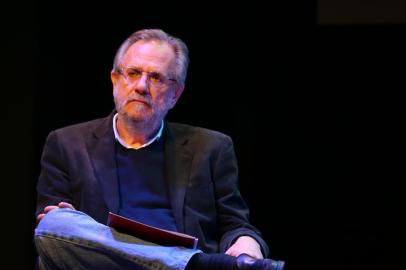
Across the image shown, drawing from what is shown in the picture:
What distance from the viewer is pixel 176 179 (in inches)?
86.4

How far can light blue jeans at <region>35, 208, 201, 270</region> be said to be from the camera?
173cm

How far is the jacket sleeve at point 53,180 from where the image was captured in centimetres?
211

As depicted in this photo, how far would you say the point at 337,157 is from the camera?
2.95 meters

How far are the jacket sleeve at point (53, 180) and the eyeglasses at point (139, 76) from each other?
33 centimetres

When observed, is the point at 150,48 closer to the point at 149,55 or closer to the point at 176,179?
the point at 149,55

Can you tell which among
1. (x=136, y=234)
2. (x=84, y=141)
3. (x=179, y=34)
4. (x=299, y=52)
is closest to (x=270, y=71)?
(x=299, y=52)

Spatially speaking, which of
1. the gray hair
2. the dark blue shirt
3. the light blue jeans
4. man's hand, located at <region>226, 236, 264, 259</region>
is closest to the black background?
the gray hair

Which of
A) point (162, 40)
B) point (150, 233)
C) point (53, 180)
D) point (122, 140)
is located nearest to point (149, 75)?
point (162, 40)

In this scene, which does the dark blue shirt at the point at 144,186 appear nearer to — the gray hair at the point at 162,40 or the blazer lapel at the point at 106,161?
the blazer lapel at the point at 106,161

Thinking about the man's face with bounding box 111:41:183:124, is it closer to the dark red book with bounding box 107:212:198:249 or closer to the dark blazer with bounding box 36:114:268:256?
the dark blazer with bounding box 36:114:268:256

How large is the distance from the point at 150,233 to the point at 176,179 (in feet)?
1.50

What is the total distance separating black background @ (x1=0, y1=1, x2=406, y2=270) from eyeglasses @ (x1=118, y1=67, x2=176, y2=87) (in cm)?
75

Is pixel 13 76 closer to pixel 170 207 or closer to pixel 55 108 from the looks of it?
pixel 55 108

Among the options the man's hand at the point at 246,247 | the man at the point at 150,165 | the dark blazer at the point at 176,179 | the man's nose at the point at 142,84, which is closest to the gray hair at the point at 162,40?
the man at the point at 150,165
